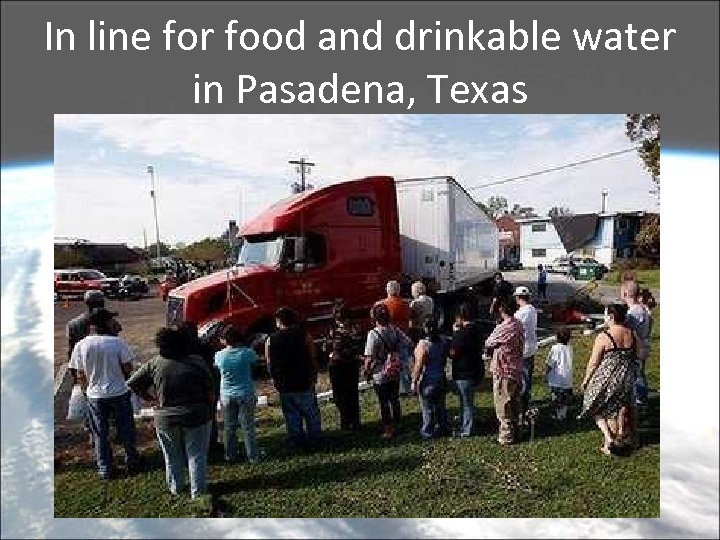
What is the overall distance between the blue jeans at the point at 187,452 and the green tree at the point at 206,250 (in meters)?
1.55

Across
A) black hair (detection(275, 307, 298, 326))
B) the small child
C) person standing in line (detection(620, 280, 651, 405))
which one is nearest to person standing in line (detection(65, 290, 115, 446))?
black hair (detection(275, 307, 298, 326))

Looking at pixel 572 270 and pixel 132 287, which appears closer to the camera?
pixel 132 287

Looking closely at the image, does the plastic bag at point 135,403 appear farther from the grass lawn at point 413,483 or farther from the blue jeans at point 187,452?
the blue jeans at point 187,452

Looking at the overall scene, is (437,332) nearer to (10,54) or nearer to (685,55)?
(685,55)

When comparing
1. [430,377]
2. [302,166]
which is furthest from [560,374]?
[302,166]

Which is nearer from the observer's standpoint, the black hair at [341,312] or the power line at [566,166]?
the power line at [566,166]

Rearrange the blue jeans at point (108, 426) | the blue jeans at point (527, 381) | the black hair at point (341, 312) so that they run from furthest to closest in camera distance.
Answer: the black hair at point (341, 312) → the blue jeans at point (527, 381) → the blue jeans at point (108, 426)

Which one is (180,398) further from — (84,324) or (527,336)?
(527,336)

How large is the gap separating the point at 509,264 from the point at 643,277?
5.24 feet

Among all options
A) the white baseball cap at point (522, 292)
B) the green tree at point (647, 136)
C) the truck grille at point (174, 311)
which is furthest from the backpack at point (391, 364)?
the green tree at point (647, 136)

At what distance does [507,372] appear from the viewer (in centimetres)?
500

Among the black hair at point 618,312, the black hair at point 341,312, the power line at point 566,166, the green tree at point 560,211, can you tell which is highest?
the power line at point 566,166

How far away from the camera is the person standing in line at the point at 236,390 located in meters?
4.81

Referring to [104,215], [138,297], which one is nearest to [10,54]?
[104,215]
